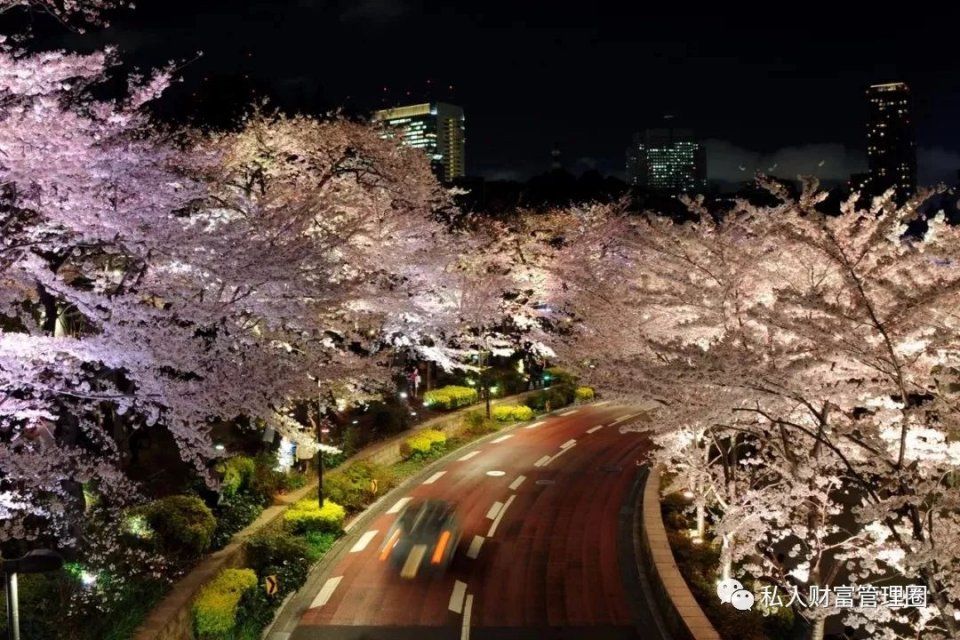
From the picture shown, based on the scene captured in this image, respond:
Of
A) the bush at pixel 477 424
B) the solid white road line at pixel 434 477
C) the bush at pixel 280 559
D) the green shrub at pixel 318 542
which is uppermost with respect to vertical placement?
the bush at pixel 280 559

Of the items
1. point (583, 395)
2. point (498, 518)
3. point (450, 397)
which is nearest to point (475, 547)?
point (498, 518)

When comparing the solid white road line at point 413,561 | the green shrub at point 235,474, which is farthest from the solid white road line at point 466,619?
the green shrub at point 235,474

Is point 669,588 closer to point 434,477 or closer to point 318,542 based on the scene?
point 318,542

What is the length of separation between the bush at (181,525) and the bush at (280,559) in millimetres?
1107

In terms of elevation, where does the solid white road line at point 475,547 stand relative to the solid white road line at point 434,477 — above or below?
above

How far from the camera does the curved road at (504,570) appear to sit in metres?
11.9

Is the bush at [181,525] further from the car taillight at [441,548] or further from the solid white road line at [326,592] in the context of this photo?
the car taillight at [441,548]

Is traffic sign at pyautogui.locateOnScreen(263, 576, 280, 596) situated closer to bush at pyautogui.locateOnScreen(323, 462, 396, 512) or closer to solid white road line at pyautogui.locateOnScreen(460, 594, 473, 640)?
solid white road line at pyautogui.locateOnScreen(460, 594, 473, 640)

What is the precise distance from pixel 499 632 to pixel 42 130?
10408 mm

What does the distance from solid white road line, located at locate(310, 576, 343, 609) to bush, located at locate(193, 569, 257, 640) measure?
1.97m

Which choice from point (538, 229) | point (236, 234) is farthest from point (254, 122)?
point (538, 229)

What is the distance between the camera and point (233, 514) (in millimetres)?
14219

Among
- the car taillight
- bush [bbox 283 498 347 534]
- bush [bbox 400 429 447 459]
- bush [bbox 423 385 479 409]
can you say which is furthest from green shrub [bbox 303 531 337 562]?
bush [bbox 423 385 479 409]

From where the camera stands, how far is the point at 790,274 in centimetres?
1008
